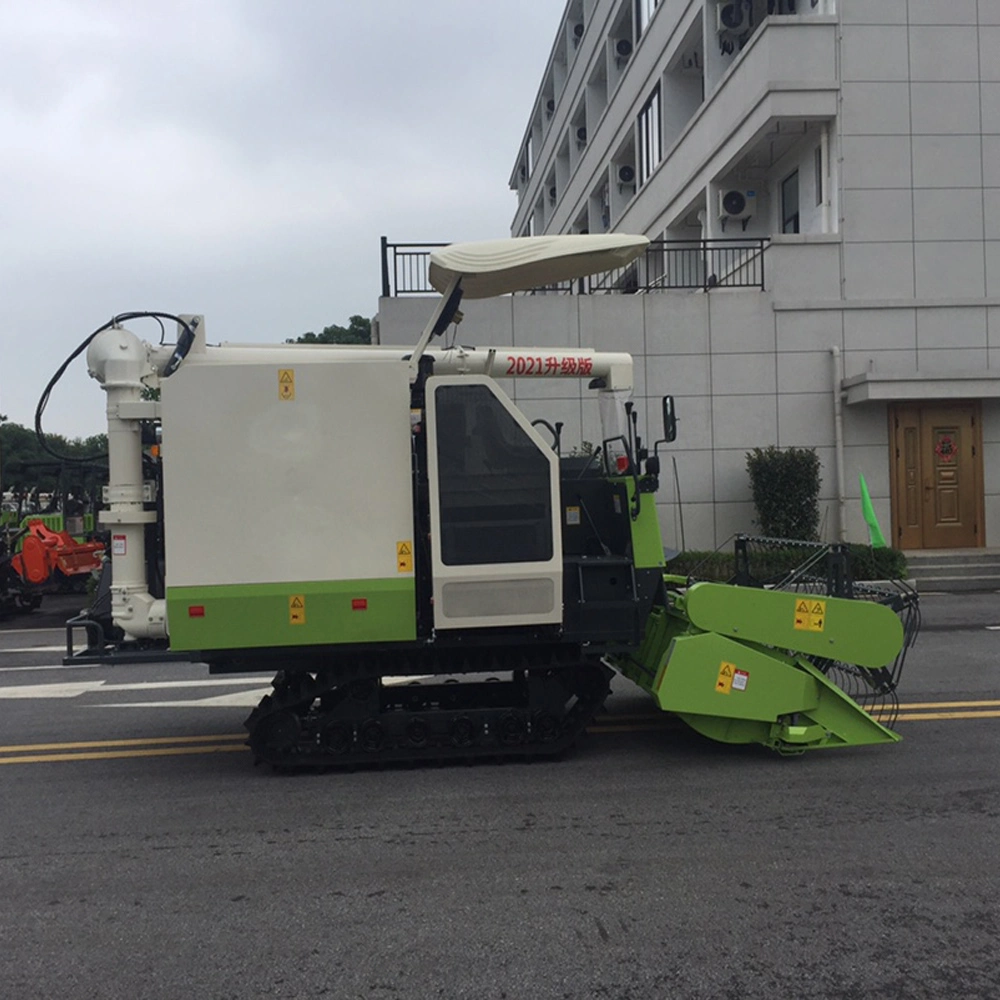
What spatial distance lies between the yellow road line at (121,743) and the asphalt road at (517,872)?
1.3 inches

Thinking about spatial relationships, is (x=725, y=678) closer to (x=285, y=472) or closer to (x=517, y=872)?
(x=517, y=872)

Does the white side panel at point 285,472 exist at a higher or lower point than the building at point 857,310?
lower

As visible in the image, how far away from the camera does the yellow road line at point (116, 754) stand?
22.0 feet

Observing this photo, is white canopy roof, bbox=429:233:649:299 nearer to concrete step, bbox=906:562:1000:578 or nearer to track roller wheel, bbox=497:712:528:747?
track roller wheel, bbox=497:712:528:747

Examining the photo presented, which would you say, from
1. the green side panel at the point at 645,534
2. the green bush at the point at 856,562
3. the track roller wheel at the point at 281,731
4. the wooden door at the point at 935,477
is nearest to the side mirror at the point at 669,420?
the green side panel at the point at 645,534

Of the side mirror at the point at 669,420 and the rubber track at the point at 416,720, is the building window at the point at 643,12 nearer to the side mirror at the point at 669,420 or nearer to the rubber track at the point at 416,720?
the side mirror at the point at 669,420

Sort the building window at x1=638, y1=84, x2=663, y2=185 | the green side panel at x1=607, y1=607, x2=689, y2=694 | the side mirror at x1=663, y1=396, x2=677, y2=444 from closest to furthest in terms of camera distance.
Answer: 1. the side mirror at x1=663, y1=396, x2=677, y2=444
2. the green side panel at x1=607, y1=607, x2=689, y2=694
3. the building window at x1=638, y1=84, x2=663, y2=185

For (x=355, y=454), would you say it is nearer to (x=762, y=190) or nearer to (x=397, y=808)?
(x=397, y=808)

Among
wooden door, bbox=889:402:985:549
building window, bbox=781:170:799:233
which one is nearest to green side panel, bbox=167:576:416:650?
wooden door, bbox=889:402:985:549

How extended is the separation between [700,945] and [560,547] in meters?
2.57

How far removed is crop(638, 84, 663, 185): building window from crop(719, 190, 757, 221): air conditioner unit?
4817 millimetres

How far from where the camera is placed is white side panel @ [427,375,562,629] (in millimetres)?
5758

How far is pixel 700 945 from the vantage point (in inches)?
150

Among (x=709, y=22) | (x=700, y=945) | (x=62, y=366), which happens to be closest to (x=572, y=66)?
(x=709, y=22)
